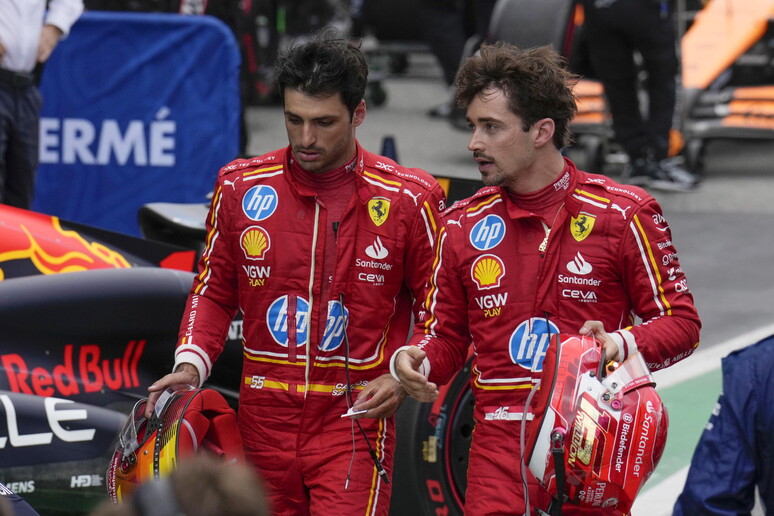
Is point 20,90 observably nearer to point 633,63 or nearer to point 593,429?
point 593,429

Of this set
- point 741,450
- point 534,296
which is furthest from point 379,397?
point 741,450

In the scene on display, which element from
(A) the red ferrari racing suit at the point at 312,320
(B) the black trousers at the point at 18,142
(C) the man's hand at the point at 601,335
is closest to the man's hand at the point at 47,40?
(B) the black trousers at the point at 18,142

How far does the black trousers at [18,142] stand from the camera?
7074 mm

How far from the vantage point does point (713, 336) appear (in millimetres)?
7980

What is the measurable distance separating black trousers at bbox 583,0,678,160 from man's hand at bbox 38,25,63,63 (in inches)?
180

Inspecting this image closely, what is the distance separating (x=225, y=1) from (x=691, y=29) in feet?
14.1

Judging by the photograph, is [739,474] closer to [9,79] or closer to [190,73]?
[9,79]

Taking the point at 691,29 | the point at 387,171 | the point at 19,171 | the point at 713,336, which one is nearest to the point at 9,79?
the point at 19,171

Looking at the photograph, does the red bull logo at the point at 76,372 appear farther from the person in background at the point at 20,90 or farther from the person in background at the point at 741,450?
the person in background at the point at 20,90

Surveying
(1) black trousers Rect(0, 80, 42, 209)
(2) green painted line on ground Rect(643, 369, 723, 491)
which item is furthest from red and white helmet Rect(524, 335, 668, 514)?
(1) black trousers Rect(0, 80, 42, 209)

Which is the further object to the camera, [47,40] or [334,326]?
[47,40]

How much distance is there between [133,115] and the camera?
→ 8.70 metres

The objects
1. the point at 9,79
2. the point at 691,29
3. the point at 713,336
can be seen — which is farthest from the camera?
the point at 691,29

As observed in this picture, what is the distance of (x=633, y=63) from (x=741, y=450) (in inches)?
309
